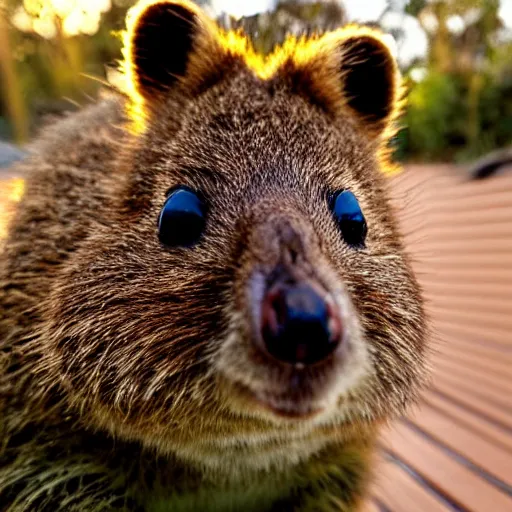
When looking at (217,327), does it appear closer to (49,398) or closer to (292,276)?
(292,276)

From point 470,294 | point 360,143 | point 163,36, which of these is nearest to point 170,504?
point 360,143

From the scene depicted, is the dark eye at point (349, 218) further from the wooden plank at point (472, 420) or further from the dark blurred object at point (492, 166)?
the dark blurred object at point (492, 166)

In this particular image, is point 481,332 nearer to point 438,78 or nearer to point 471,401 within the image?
point 471,401

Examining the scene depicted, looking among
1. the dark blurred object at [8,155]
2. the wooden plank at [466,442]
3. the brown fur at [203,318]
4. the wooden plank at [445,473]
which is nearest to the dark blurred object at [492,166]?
the wooden plank at [466,442]

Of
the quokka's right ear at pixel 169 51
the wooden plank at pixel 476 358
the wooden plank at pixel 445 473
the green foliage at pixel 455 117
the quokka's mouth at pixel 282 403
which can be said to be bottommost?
the wooden plank at pixel 445 473

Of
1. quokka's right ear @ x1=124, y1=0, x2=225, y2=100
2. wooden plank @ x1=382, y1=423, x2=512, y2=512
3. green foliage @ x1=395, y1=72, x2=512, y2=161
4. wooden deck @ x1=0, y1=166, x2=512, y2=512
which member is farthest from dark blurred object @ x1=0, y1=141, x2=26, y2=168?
green foliage @ x1=395, y1=72, x2=512, y2=161

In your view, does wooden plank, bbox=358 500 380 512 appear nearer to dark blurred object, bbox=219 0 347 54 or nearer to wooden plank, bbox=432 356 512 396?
wooden plank, bbox=432 356 512 396

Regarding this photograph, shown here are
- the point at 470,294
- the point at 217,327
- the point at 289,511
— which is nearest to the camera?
the point at 217,327

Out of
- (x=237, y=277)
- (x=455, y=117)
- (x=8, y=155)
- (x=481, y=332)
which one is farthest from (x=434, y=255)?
(x=455, y=117)
